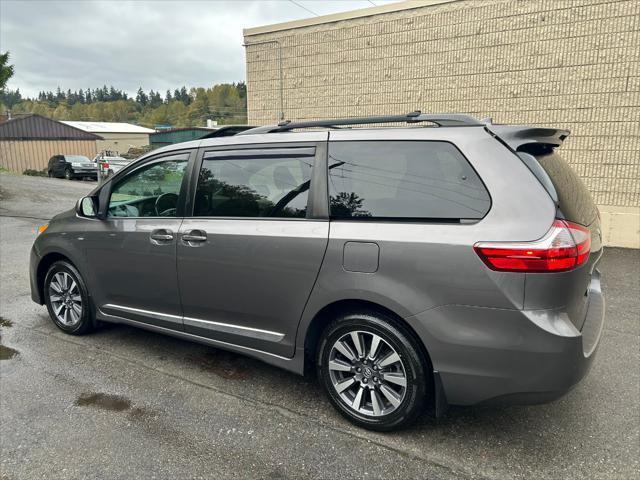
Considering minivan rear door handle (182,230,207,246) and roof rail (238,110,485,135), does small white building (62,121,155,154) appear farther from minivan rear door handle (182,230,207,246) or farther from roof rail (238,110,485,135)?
roof rail (238,110,485,135)

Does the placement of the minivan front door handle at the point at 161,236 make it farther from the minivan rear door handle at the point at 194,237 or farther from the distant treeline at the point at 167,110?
the distant treeline at the point at 167,110

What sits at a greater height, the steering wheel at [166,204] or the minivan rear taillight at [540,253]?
the steering wheel at [166,204]

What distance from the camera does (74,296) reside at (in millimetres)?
4289

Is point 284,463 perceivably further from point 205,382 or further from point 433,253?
point 433,253

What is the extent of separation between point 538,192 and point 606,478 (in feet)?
4.99

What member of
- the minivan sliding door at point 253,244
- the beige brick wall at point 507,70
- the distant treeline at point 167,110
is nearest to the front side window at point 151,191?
the minivan sliding door at point 253,244

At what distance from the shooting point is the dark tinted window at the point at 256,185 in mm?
3035

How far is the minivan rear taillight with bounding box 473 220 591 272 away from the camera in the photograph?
2279mm

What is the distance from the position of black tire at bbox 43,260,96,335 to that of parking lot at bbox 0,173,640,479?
0.67 feet

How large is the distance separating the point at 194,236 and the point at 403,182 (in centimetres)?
155

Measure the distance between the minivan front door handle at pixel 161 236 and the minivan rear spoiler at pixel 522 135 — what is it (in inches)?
90.9

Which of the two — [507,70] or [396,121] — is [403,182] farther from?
[507,70]

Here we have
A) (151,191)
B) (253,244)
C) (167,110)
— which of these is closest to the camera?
(253,244)

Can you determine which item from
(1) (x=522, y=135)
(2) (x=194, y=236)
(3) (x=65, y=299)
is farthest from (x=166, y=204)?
(1) (x=522, y=135)
